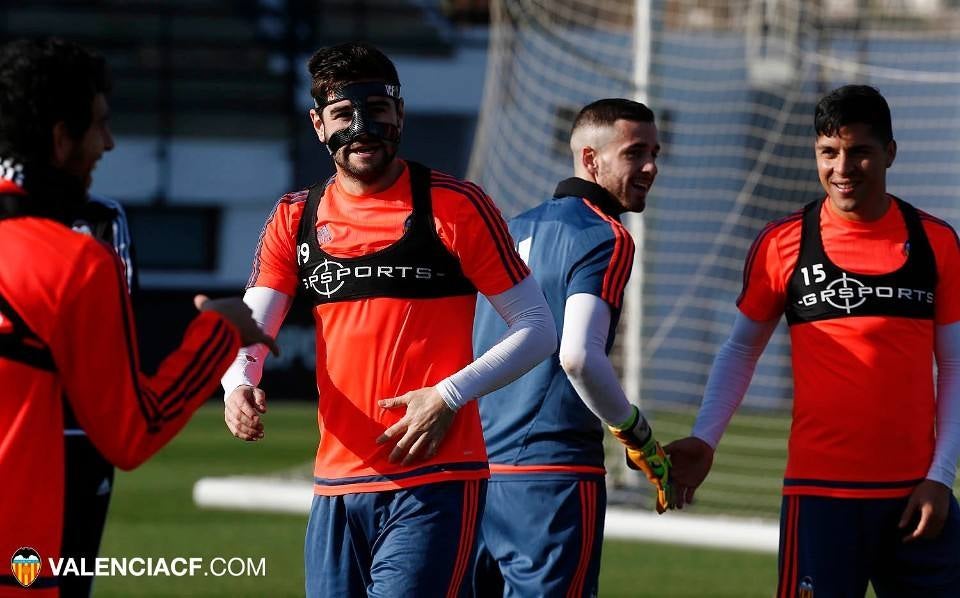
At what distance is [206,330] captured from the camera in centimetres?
304

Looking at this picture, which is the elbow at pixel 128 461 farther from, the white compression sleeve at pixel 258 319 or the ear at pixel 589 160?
the ear at pixel 589 160

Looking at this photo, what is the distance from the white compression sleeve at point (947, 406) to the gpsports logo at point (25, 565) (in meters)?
2.25

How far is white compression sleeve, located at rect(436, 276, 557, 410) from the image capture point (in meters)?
3.64

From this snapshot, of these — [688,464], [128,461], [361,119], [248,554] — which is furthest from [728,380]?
[248,554]

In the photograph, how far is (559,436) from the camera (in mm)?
4348

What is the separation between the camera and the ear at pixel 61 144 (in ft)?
9.37

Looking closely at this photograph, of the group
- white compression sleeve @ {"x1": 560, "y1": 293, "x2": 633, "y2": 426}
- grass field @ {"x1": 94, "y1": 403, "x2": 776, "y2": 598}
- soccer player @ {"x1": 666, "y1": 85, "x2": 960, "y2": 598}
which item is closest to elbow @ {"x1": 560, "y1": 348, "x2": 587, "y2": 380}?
white compression sleeve @ {"x1": 560, "y1": 293, "x2": 633, "y2": 426}

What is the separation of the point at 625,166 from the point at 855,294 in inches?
31.4

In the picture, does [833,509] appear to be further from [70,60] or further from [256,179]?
[256,179]

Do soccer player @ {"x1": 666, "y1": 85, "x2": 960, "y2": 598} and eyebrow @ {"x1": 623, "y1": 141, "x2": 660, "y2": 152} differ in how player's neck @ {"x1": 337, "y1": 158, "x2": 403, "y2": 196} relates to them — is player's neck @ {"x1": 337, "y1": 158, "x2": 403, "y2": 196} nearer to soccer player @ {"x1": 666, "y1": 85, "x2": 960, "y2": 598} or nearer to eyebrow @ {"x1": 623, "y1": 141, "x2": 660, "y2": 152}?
eyebrow @ {"x1": 623, "y1": 141, "x2": 660, "y2": 152}

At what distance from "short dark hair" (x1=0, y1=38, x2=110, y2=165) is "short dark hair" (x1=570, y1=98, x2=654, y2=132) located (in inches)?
81.6

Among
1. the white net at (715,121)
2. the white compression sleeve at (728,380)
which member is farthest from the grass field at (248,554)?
the white compression sleeve at (728,380)

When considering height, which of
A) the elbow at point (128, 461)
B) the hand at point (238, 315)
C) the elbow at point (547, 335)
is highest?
the hand at point (238, 315)

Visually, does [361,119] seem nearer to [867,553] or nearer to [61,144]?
[61,144]
